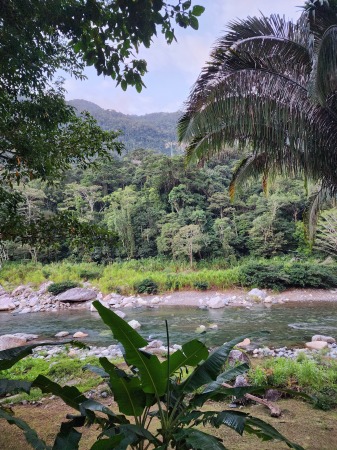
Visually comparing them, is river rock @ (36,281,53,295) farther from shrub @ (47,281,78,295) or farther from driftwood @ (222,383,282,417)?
driftwood @ (222,383,282,417)

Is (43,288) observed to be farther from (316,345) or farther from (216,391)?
(216,391)

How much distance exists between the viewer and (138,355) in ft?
4.34

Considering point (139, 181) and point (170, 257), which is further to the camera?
point (139, 181)

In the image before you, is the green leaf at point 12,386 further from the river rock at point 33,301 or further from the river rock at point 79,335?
the river rock at point 33,301

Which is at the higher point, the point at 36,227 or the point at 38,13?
the point at 38,13

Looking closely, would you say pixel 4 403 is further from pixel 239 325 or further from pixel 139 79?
pixel 239 325

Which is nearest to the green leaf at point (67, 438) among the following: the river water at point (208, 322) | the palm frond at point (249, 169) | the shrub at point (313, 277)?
the palm frond at point (249, 169)

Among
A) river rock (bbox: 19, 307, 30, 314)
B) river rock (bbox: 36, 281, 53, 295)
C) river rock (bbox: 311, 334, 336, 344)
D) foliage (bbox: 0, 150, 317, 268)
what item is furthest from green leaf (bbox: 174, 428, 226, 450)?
river rock (bbox: 36, 281, 53, 295)

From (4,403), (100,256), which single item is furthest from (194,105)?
(100,256)

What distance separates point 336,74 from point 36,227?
9.48ft

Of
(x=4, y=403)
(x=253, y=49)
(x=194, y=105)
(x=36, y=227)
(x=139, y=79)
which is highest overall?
(x=253, y=49)

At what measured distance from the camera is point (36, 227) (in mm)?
2385

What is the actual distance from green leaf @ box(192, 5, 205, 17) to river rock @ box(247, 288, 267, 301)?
11.4 metres

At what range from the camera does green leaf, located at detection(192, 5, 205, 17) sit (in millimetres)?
1510
